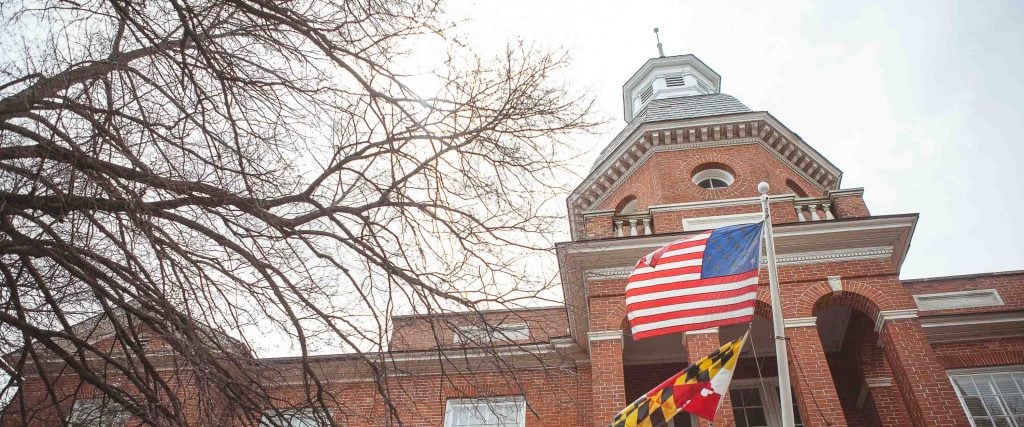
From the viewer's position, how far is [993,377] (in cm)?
1477

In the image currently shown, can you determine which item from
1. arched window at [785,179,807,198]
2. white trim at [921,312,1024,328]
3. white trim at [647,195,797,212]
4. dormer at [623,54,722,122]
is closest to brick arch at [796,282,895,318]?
white trim at [647,195,797,212]

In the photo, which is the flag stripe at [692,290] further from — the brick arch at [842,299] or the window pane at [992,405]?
the window pane at [992,405]

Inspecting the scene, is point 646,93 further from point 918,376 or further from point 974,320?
point 918,376

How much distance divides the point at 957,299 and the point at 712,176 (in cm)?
653

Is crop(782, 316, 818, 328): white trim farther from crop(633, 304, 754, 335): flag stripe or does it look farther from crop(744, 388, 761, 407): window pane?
crop(633, 304, 754, 335): flag stripe

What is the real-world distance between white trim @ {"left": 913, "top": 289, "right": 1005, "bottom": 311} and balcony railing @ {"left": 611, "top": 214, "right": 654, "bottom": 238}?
23.1 ft

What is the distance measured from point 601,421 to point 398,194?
684 centimetres

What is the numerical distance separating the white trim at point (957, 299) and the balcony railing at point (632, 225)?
7044 millimetres

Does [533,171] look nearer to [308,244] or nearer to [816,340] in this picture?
[308,244]

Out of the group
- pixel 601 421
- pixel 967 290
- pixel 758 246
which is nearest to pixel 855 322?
pixel 967 290

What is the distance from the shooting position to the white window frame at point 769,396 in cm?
1434

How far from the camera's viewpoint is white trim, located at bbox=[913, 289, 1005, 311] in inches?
658

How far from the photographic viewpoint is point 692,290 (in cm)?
922

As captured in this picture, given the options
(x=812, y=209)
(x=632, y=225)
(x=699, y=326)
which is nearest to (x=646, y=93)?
(x=632, y=225)
